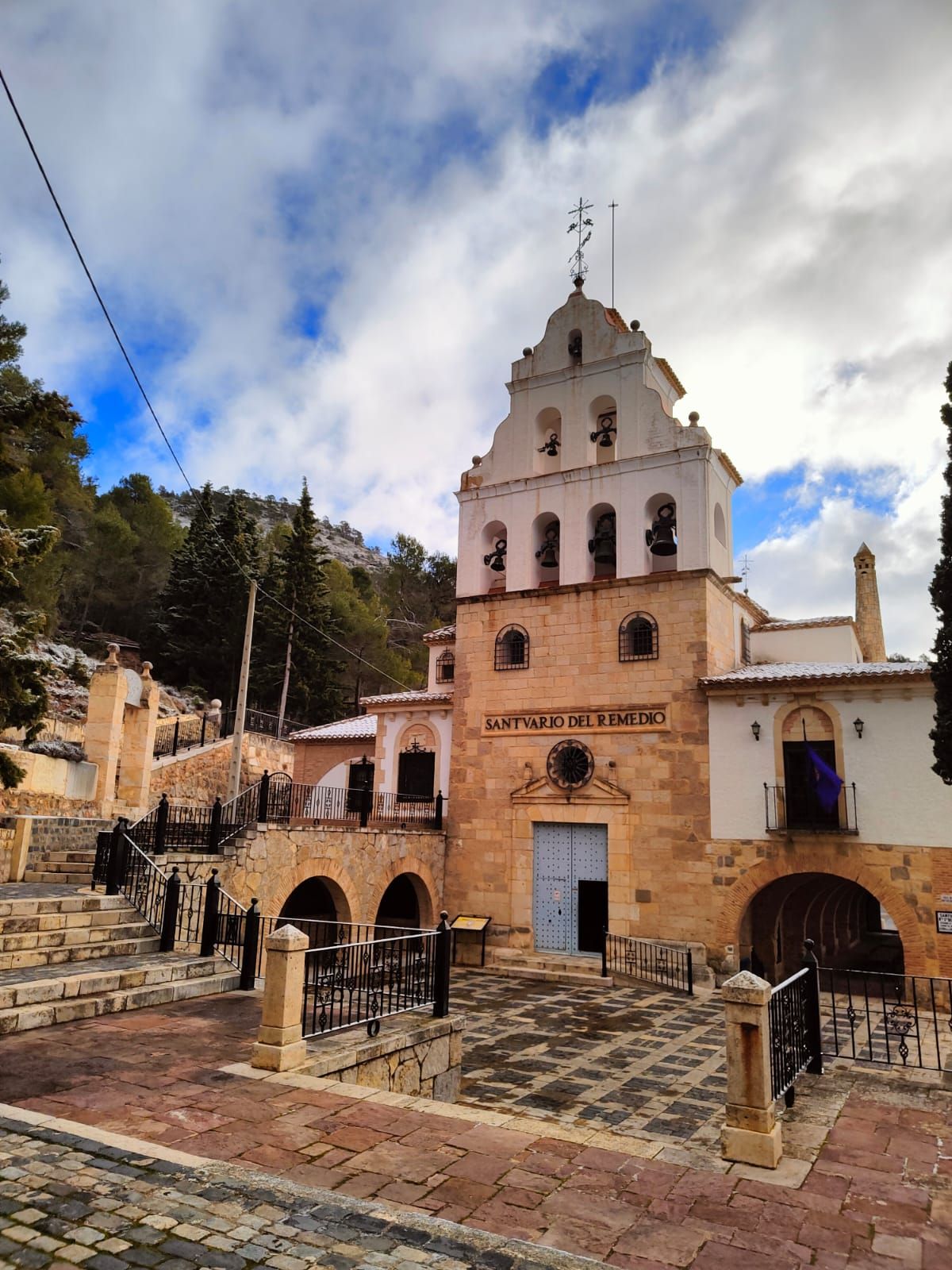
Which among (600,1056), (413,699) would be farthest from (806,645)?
(600,1056)

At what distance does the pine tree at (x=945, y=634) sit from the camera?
1317 cm

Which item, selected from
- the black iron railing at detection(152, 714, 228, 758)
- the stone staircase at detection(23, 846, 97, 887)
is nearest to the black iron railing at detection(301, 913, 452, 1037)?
the stone staircase at detection(23, 846, 97, 887)

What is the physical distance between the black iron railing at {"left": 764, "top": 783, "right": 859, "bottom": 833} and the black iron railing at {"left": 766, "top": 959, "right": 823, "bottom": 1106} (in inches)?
340

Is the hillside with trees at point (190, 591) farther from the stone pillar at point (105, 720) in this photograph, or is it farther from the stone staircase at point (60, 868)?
the stone staircase at point (60, 868)

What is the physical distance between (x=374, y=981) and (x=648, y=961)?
1059 cm

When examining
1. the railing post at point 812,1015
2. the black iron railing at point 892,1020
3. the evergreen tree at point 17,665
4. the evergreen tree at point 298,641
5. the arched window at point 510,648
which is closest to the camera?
the railing post at point 812,1015

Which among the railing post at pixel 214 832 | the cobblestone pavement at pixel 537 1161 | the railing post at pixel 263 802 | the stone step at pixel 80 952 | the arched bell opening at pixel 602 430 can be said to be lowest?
the cobblestone pavement at pixel 537 1161

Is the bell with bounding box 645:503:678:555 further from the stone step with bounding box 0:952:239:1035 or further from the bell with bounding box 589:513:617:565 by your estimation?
the stone step with bounding box 0:952:239:1035

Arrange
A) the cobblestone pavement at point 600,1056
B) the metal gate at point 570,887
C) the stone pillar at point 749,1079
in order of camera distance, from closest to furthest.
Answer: the stone pillar at point 749,1079
the cobblestone pavement at point 600,1056
the metal gate at point 570,887

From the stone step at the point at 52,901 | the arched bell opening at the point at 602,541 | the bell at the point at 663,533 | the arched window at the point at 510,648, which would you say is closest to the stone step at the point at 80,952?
the stone step at the point at 52,901

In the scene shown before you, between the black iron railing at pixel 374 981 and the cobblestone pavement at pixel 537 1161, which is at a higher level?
the black iron railing at pixel 374 981

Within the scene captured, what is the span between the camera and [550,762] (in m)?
Result: 19.6

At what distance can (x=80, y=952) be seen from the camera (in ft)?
31.3

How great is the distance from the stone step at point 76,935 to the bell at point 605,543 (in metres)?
13.5
